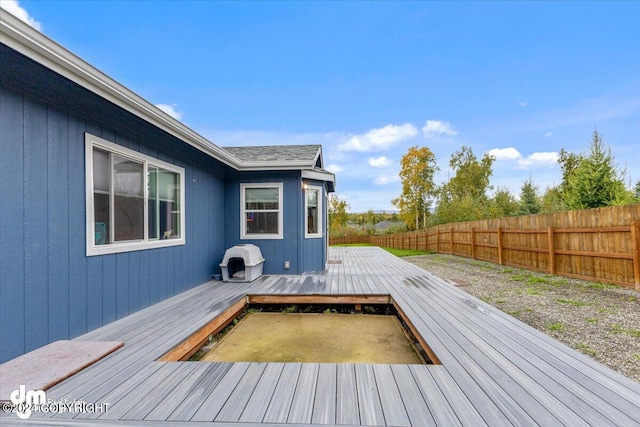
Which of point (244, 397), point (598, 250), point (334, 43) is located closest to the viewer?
point (244, 397)

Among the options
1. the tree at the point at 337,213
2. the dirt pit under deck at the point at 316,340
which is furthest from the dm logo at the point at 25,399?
the tree at the point at 337,213

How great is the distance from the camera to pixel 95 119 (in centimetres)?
301

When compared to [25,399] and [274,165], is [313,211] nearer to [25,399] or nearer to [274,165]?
[274,165]

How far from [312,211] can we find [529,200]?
15352mm

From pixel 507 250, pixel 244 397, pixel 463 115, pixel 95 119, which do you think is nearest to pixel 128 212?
pixel 95 119

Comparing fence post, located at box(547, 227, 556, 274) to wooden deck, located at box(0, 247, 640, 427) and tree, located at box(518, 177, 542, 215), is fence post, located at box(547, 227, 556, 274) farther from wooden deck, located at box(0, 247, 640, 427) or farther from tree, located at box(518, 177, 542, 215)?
tree, located at box(518, 177, 542, 215)

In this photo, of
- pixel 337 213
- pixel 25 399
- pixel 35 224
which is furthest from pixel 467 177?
pixel 25 399

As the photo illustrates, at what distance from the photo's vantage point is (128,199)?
11.4ft

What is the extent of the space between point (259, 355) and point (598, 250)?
6.94m

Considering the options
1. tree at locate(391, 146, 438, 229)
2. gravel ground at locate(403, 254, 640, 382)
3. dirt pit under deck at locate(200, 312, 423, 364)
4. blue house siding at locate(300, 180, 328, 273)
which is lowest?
dirt pit under deck at locate(200, 312, 423, 364)

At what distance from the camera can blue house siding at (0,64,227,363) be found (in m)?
2.21

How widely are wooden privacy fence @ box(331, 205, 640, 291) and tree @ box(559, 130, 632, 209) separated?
2.76 meters

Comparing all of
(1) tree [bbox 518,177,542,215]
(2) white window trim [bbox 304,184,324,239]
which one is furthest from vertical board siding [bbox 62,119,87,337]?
(1) tree [bbox 518,177,542,215]

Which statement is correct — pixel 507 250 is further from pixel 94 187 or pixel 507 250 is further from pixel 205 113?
pixel 205 113
